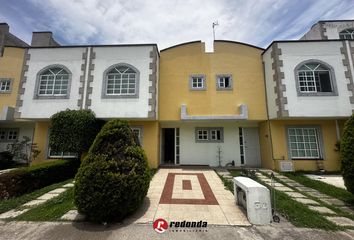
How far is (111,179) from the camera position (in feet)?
13.0

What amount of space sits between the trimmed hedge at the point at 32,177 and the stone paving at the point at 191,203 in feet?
15.0

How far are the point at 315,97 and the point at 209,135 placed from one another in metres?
6.15

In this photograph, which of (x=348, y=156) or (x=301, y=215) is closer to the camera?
(x=301, y=215)

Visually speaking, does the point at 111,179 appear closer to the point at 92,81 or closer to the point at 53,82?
the point at 92,81

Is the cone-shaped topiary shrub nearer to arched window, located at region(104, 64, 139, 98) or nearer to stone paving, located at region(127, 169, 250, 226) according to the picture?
stone paving, located at region(127, 169, 250, 226)

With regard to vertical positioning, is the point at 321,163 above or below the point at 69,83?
below

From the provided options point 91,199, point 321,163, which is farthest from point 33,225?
point 321,163

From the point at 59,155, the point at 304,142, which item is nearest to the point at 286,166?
the point at 304,142

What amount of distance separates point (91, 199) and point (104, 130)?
5.60 feet

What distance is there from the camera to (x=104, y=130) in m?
4.61

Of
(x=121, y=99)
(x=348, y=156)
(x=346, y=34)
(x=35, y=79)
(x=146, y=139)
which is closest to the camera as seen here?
(x=348, y=156)

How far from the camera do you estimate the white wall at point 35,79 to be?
31.8ft

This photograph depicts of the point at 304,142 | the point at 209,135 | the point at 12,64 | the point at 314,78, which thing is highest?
the point at 12,64

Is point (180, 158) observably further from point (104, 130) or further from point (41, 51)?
point (41, 51)
